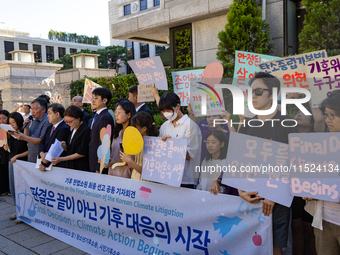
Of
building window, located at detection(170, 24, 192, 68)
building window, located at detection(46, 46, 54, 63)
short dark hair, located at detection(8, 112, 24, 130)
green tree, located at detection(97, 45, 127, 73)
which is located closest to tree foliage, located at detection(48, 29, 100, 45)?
building window, located at detection(46, 46, 54, 63)

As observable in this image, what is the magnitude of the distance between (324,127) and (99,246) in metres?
2.72

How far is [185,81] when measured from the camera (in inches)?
182

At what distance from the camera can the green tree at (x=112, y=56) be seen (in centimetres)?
5206

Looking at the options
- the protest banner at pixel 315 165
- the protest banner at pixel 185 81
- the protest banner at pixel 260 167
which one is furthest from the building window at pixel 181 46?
the protest banner at pixel 315 165

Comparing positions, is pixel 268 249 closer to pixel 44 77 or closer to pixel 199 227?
pixel 199 227

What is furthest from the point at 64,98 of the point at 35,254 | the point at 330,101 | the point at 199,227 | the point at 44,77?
the point at 330,101

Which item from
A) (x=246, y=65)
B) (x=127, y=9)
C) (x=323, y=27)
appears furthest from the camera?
(x=127, y=9)

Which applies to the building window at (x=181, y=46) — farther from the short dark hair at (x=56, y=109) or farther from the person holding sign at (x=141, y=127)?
the person holding sign at (x=141, y=127)

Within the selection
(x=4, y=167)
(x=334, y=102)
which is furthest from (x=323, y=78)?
(x=4, y=167)

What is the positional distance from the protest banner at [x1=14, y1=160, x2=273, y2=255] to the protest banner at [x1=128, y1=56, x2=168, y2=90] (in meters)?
1.63

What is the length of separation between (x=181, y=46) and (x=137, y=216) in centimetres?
877

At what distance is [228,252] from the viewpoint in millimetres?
2547

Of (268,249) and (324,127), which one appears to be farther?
(324,127)

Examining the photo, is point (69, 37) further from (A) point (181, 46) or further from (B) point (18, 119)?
(B) point (18, 119)
